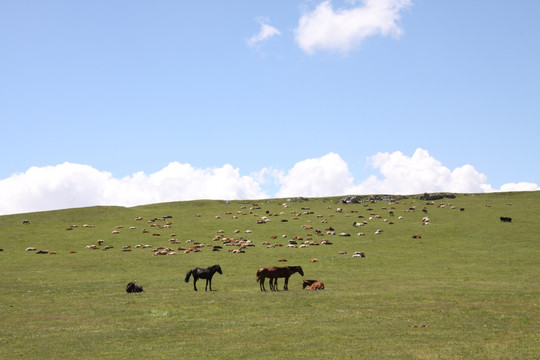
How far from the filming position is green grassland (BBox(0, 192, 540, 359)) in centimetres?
2123

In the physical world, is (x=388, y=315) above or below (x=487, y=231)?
below

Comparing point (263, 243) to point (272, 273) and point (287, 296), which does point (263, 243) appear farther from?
point (287, 296)

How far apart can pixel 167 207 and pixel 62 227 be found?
3235 cm

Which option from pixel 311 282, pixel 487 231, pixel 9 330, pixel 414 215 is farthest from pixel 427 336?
pixel 414 215

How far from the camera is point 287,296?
112ft

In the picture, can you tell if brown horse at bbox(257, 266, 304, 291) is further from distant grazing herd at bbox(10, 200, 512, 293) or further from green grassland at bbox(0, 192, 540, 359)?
green grassland at bbox(0, 192, 540, 359)

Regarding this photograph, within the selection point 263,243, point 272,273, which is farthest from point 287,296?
point 263,243

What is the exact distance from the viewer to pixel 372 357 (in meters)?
18.7

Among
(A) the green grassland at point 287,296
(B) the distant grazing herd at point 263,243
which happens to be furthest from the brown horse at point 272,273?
(A) the green grassland at point 287,296

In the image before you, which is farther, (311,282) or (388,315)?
(311,282)

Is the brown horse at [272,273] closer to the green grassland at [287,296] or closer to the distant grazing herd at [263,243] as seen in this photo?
the distant grazing herd at [263,243]

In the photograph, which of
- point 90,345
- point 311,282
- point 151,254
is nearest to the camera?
point 90,345

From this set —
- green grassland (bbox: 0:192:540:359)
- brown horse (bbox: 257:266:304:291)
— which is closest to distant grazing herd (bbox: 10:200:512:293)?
brown horse (bbox: 257:266:304:291)

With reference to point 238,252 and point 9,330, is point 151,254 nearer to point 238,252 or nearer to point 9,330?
point 238,252
